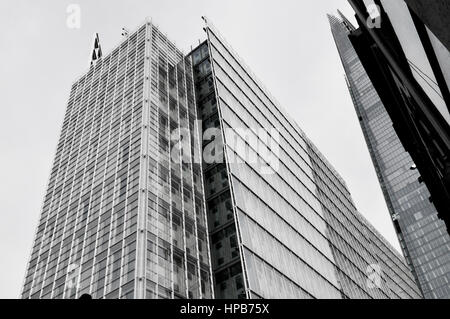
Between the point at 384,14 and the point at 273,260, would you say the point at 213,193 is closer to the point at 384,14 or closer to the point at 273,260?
the point at 273,260

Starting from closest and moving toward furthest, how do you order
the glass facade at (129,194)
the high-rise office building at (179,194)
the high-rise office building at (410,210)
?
the glass facade at (129,194) → the high-rise office building at (179,194) → the high-rise office building at (410,210)

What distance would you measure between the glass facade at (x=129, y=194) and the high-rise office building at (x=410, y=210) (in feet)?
358

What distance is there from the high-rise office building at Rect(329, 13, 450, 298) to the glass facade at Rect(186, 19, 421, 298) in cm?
8018

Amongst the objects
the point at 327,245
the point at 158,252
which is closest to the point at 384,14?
the point at 158,252

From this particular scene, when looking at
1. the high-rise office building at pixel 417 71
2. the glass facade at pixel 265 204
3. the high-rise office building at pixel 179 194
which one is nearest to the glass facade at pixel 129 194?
the high-rise office building at pixel 179 194

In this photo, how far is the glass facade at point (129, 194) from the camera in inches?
1281

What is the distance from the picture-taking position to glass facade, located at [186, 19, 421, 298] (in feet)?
121

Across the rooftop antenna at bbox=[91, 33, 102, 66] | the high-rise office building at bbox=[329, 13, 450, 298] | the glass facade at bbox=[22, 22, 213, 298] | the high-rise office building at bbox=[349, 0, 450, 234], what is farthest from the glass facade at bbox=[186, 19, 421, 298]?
the high-rise office building at bbox=[329, 13, 450, 298]

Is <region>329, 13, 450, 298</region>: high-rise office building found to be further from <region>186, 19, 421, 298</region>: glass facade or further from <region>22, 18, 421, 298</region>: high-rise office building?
<region>22, 18, 421, 298</region>: high-rise office building

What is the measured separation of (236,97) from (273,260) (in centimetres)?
1971

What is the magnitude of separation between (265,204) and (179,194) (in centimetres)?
924

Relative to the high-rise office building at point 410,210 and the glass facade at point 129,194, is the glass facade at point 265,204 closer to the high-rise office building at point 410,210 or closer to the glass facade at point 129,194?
the glass facade at point 129,194

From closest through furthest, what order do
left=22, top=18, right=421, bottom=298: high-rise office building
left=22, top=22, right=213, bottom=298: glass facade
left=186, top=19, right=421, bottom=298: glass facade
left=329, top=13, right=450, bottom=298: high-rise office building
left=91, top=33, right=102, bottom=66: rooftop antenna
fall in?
left=22, top=22, right=213, bottom=298: glass facade
left=22, top=18, right=421, bottom=298: high-rise office building
left=186, top=19, right=421, bottom=298: glass facade
left=91, top=33, right=102, bottom=66: rooftop antenna
left=329, top=13, right=450, bottom=298: high-rise office building

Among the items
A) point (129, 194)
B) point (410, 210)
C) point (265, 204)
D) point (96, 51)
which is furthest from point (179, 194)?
point (410, 210)
